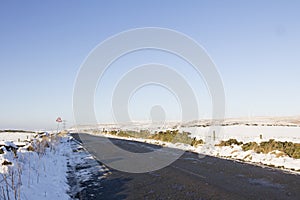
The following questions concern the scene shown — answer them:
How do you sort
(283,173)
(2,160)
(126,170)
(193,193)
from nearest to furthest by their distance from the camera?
(193,193)
(2,160)
(283,173)
(126,170)

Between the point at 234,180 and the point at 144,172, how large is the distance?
4115 millimetres

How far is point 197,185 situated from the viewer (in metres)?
10.2

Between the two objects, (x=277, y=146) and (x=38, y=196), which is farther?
(x=277, y=146)

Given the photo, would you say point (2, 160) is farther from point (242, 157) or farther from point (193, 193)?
point (242, 157)

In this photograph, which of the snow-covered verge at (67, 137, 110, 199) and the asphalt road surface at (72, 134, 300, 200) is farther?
the snow-covered verge at (67, 137, 110, 199)

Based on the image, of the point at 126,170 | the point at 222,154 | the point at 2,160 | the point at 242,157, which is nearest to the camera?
the point at 2,160

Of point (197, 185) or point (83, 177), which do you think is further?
point (83, 177)

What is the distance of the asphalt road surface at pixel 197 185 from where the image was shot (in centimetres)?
880

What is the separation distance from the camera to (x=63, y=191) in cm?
949

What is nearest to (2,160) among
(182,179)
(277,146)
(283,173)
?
(182,179)

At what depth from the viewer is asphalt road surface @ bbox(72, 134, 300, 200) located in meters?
8.80

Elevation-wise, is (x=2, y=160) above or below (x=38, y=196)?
above

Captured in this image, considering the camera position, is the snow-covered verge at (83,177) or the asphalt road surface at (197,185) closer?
the asphalt road surface at (197,185)

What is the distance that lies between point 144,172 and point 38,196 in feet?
19.8
